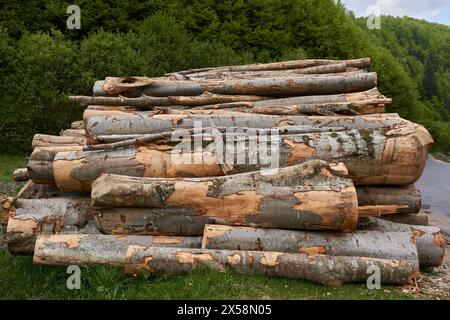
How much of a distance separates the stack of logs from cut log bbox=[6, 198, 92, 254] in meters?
0.01

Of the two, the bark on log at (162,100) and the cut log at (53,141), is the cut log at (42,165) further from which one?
the bark on log at (162,100)

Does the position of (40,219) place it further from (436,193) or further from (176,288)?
(436,193)

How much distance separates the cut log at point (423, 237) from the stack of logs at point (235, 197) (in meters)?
0.02

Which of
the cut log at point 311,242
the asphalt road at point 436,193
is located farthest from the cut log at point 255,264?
the asphalt road at point 436,193

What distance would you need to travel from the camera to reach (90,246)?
570 centimetres

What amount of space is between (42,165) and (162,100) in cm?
252

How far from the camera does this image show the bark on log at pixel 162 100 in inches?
325

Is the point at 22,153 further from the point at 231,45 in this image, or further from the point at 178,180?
the point at 178,180

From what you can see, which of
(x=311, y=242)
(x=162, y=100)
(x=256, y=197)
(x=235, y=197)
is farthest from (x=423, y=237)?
(x=162, y=100)

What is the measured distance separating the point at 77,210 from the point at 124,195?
1.06 m

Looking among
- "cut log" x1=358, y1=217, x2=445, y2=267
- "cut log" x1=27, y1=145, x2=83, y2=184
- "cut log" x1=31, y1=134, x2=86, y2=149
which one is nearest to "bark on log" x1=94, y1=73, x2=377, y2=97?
"cut log" x1=31, y1=134, x2=86, y2=149

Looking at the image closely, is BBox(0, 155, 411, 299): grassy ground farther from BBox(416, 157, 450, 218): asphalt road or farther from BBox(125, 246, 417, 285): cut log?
BBox(416, 157, 450, 218): asphalt road

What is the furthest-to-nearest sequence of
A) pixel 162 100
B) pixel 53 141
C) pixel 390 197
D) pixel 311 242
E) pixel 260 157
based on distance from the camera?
pixel 53 141 < pixel 162 100 < pixel 390 197 < pixel 260 157 < pixel 311 242

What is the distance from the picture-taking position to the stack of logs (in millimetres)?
5523
